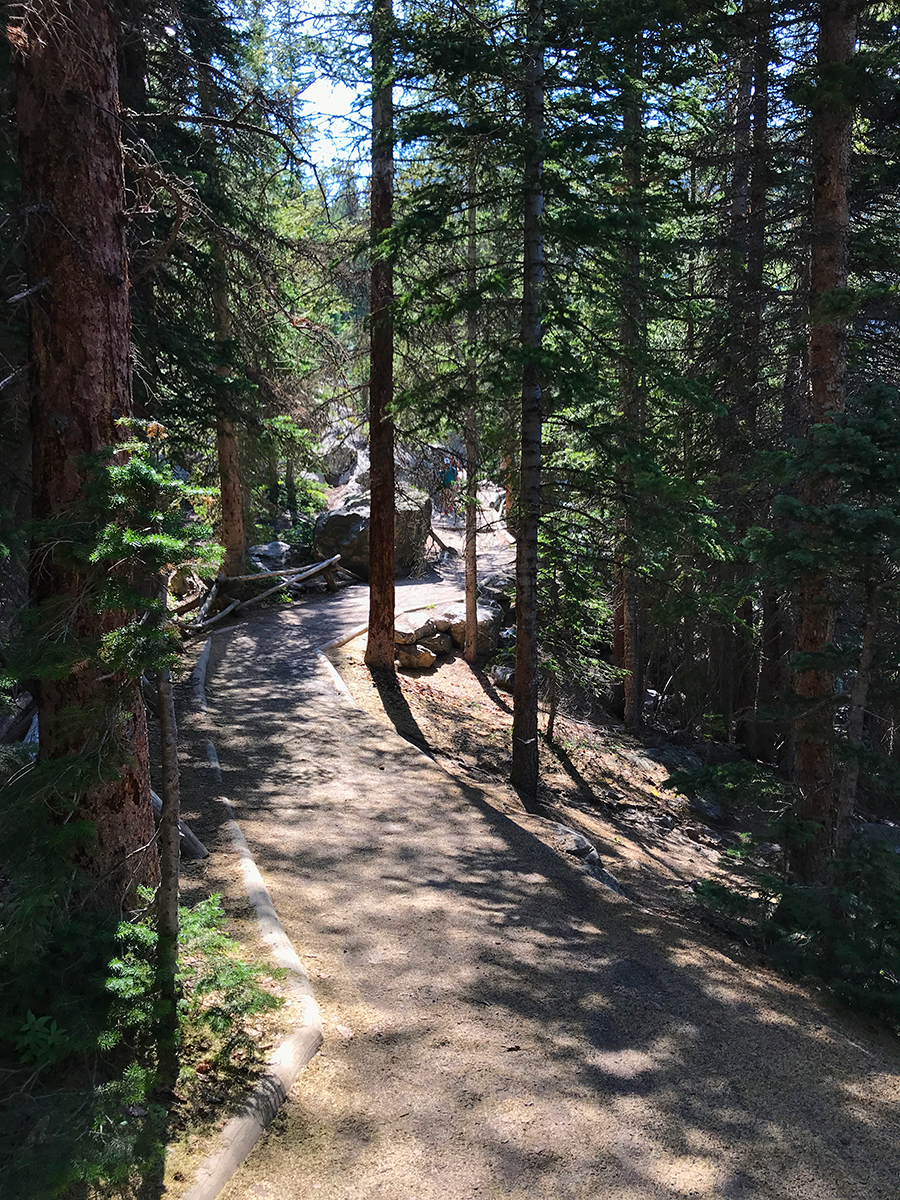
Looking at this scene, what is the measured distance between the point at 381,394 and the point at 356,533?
30.8 ft

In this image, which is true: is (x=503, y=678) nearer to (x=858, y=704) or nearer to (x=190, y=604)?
(x=190, y=604)

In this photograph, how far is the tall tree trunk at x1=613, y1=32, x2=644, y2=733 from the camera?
9.25 metres

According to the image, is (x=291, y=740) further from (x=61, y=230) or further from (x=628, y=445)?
(x=61, y=230)

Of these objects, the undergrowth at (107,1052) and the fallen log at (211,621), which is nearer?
the undergrowth at (107,1052)

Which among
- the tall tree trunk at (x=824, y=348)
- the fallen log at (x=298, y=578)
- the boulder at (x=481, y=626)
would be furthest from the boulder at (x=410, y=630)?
the tall tree trunk at (x=824, y=348)

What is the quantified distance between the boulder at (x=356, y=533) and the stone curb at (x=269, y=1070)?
52.5 feet

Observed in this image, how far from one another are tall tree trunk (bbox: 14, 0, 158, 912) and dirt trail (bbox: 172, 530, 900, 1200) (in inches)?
67.2

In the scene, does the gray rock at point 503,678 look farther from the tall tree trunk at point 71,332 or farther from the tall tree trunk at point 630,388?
the tall tree trunk at point 71,332

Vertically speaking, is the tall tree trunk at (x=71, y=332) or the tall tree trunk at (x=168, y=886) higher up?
the tall tree trunk at (x=71, y=332)

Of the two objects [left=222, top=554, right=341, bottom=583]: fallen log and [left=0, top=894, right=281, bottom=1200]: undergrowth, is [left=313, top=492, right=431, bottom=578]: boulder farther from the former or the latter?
[left=0, top=894, right=281, bottom=1200]: undergrowth

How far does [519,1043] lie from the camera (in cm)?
498

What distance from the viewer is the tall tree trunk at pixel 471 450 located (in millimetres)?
11070

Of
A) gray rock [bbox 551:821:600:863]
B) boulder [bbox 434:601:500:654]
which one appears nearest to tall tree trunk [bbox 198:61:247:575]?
boulder [bbox 434:601:500:654]

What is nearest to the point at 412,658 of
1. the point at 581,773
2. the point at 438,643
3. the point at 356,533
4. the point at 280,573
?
the point at 438,643
